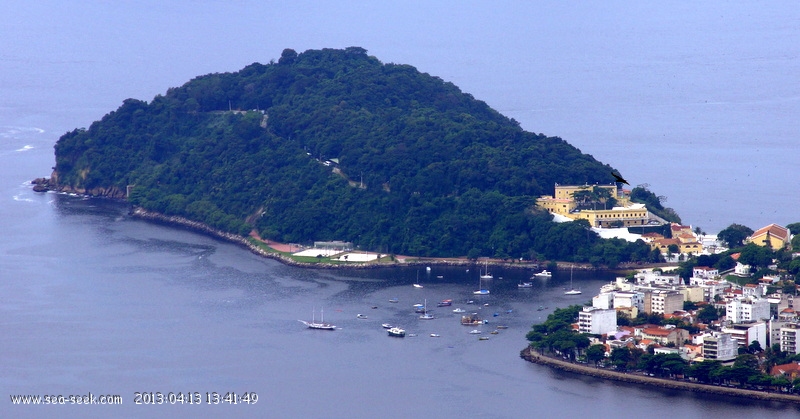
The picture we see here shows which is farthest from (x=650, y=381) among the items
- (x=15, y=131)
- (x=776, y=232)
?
(x=15, y=131)

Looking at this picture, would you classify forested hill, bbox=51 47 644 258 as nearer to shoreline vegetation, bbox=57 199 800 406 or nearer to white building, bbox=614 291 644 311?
shoreline vegetation, bbox=57 199 800 406

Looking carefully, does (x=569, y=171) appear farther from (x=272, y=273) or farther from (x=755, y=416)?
(x=755, y=416)

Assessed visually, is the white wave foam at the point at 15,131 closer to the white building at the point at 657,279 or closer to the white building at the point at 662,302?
the white building at the point at 657,279

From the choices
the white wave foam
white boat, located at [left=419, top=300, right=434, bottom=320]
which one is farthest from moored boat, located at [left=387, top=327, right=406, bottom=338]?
the white wave foam

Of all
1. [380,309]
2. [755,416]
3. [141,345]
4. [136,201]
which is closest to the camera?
[755,416]

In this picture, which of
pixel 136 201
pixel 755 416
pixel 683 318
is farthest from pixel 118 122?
pixel 755 416

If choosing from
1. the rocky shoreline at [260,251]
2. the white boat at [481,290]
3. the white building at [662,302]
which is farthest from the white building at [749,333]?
the rocky shoreline at [260,251]
